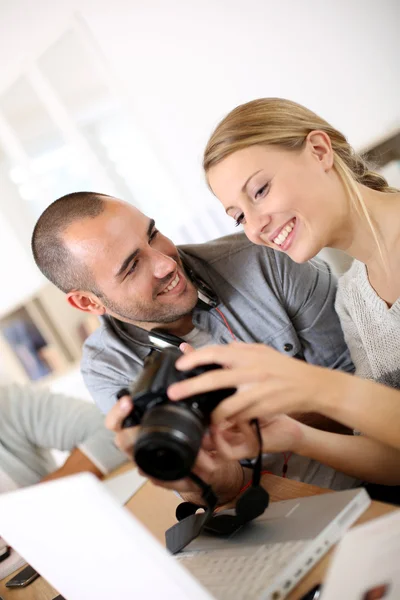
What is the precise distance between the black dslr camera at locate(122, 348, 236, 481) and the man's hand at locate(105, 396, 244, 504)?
0.5 inches

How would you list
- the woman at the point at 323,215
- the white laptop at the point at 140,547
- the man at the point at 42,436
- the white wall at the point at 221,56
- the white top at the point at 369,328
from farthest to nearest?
the white wall at the point at 221,56, the man at the point at 42,436, the white top at the point at 369,328, the woman at the point at 323,215, the white laptop at the point at 140,547

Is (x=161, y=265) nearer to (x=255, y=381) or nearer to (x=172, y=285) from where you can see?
(x=172, y=285)

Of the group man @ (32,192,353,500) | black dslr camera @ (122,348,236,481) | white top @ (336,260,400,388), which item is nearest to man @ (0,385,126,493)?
man @ (32,192,353,500)

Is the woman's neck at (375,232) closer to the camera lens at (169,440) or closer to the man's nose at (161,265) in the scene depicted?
the man's nose at (161,265)

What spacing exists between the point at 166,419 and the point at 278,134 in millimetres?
670

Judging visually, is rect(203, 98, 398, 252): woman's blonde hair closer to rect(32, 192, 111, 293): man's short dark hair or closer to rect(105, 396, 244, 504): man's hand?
rect(32, 192, 111, 293): man's short dark hair

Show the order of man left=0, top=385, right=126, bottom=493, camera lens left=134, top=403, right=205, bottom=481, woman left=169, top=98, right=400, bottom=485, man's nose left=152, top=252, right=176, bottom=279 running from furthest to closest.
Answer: man left=0, top=385, right=126, bottom=493, man's nose left=152, top=252, right=176, bottom=279, woman left=169, top=98, right=400, bottom=485, camera lens left=134, top=403, right=205, bottom=481

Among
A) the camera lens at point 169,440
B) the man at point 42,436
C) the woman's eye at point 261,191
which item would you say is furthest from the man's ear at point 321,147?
the man at point 42,436

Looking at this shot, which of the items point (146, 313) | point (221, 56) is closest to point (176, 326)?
point (146, 313)

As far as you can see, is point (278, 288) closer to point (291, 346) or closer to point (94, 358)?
point (291, 346)

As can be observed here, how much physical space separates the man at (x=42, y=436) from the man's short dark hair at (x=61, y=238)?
1.61 feet

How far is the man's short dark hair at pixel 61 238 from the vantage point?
1.38 meters

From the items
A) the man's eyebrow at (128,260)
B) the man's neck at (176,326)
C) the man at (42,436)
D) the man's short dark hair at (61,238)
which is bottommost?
the man at (42,436)

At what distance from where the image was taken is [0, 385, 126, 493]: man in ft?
5.42
